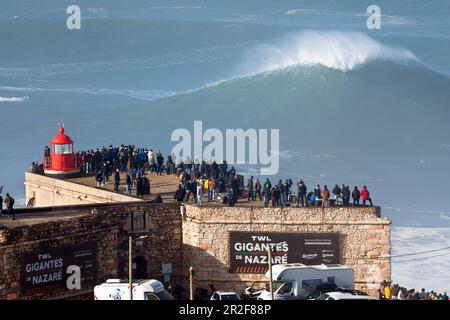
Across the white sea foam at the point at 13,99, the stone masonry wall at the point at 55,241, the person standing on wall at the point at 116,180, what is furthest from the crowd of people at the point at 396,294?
the white sea foam at the point at 13,99

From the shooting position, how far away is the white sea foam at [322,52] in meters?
96.4

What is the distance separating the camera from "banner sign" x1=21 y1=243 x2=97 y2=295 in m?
38.8

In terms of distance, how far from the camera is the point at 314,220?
139 feet

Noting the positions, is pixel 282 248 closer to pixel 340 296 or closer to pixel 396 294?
pixel 396 294

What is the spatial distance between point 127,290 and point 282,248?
6.62 m

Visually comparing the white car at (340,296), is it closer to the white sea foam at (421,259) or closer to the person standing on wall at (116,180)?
the person standing on wall at (116,180)

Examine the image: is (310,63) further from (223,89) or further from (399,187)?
(399,187)

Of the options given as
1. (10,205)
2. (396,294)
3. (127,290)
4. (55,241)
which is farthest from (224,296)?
(10,205)

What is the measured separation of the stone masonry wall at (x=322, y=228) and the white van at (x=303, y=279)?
226cm

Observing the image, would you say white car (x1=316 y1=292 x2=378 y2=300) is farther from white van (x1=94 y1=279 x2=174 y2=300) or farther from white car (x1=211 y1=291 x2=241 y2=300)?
white van (x1=94 y1=279 x2=174 y2=300)

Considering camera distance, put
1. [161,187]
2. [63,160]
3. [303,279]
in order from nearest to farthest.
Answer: [303,279] < [161,187] < [63,160]

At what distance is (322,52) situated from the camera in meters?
99.4

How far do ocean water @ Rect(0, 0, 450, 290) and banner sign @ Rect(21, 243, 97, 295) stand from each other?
16.9m
